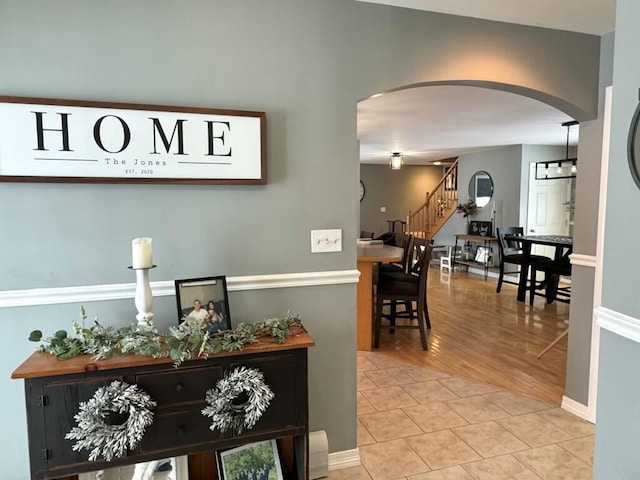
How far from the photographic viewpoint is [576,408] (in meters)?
2.83

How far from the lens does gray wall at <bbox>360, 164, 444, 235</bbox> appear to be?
10.9 meters

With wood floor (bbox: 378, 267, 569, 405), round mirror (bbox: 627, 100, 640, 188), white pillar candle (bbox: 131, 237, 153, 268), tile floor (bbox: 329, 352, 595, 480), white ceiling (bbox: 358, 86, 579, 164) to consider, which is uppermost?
white ceiling (bbox: 358, 86, 579, 164)

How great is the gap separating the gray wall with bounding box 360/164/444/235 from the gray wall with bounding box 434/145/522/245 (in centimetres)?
192

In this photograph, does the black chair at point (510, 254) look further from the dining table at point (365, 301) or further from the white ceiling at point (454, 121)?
the dining table at point (365, 301)

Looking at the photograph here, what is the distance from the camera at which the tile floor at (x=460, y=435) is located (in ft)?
7.30

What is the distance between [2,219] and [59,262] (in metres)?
0.29

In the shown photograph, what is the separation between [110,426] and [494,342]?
3886 mm

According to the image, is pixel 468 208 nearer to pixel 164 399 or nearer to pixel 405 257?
pixel 405 257

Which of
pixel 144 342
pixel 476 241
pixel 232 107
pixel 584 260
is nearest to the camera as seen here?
pixel 144 342

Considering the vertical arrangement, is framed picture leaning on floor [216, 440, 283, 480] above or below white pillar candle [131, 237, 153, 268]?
below

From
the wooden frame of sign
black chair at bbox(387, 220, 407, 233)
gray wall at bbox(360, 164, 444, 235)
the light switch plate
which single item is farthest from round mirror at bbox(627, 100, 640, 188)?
black chair at bbox(387, 220, 407, 233)

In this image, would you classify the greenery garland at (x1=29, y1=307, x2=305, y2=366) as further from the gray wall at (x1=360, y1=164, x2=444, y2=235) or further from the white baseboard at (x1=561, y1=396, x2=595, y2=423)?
the gray wall at (x1=360, y1=164, x2=444, y2=235)

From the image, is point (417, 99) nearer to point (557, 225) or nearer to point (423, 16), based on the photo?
point (423, 16)

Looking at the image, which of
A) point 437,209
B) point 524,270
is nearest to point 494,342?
point 524,270
